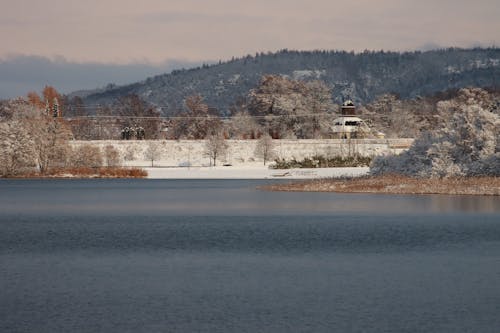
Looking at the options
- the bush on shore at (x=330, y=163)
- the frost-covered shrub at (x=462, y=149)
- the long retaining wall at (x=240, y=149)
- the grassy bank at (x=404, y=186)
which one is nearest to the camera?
the grassy bank at (x=404, y=186)

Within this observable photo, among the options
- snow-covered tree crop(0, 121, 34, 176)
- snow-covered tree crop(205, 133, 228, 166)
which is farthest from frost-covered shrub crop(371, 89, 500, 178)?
snow-covered tree crop(205, 133, 228, 166)

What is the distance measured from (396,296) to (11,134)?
262 feet

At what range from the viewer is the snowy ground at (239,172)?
96.8 m

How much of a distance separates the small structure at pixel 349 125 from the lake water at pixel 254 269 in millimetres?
94480

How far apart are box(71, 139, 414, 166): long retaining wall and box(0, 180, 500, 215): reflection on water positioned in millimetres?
50973

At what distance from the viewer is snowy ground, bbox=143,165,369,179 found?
9675 centimetres

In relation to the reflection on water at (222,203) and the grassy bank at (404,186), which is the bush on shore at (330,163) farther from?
the grassy bank at (404,186)

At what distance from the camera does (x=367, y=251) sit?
30.9 meters

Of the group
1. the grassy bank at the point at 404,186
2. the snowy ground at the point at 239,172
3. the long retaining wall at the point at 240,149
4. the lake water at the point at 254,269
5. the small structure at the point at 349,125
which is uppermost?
the small structure at the point at 349,125

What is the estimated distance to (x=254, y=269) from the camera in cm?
2659

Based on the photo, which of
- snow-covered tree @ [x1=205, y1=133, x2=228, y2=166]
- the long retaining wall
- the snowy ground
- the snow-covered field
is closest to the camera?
the snowy ground

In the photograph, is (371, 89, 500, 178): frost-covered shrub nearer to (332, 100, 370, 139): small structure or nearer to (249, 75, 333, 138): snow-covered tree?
(332, 100, 370, 139): small structure

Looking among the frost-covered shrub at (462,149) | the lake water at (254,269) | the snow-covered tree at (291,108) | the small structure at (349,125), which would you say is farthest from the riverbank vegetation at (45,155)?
the small structure at (349,125)

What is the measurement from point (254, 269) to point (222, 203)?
29.6m
